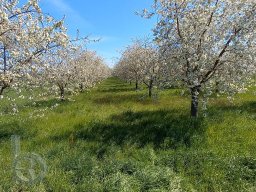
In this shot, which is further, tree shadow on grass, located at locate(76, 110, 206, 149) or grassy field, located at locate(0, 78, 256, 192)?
tree shadow on grass, located at locate(76, 110, 206, 149)

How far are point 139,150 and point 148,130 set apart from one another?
8.67 feet

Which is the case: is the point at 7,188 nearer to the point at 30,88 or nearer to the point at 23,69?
the point at 23,69

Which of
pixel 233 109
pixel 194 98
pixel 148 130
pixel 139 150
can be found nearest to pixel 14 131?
pixel 148 130

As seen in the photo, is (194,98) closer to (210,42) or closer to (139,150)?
(210,42)

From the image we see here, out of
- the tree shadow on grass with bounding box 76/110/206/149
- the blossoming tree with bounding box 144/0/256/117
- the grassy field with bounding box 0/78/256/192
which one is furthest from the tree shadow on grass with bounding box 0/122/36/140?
the blossoming tree with bounding box 144/0/256/117

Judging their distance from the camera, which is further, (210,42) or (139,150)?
(210,42)

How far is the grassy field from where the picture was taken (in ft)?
30.0

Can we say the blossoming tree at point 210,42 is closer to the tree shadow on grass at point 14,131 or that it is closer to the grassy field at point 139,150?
the grassy field at point 139,150

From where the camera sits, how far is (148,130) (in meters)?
14.7

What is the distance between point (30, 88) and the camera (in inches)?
541

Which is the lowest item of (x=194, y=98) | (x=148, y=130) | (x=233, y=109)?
(x=148, y=130)

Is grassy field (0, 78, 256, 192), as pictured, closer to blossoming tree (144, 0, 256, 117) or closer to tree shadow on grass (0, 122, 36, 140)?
tree shadow on grass (0, 122, 36, 140)

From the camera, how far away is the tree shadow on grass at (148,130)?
521 inches

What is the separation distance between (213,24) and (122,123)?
6.37 m
